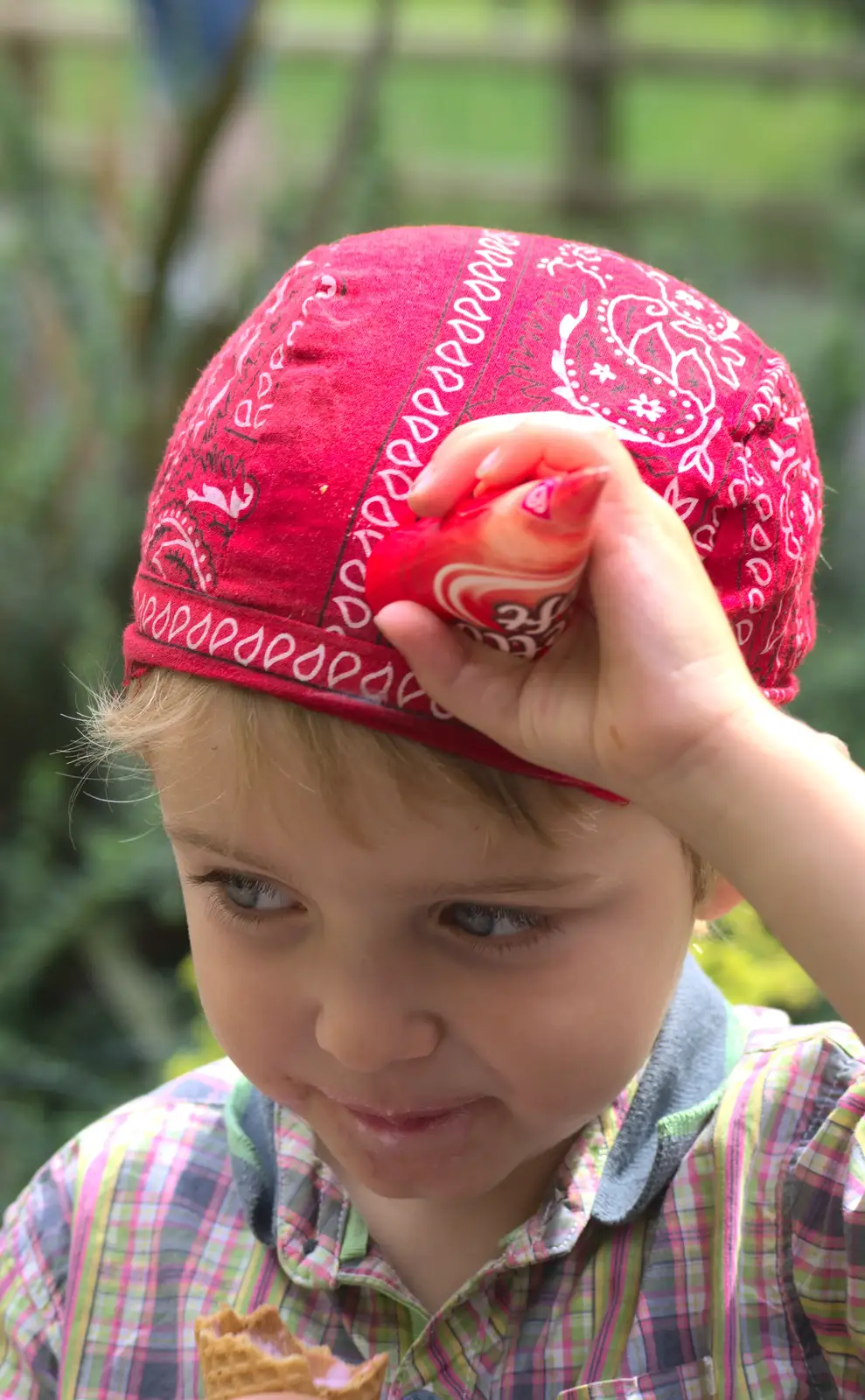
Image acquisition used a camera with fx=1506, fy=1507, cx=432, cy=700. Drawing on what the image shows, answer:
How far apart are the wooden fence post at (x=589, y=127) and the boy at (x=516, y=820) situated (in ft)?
18.3

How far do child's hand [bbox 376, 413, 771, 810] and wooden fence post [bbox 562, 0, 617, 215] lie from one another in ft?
19.1

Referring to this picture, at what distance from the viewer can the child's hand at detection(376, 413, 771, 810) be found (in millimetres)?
852

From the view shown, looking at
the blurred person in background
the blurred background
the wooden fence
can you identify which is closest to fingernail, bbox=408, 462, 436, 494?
the blurred background

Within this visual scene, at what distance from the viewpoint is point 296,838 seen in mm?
993

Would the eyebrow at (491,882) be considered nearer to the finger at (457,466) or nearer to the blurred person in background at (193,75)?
the finger at (457,466)

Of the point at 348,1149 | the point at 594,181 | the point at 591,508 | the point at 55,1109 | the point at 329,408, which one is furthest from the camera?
the point at 594,181

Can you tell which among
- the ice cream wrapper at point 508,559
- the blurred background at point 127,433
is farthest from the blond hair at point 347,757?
the blurred background at point 127,433

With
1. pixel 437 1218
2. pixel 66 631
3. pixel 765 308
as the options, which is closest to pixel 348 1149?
pixel 437 1218

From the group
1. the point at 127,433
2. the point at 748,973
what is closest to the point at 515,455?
the point at 748,973

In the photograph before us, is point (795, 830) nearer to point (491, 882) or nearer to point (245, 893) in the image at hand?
point (491, 882)

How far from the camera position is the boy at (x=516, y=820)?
0.88m

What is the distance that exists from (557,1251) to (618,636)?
55 centimetres

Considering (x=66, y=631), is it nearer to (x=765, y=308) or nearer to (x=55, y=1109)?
(x=55, y=1109)

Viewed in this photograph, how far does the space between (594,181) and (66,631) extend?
4.00m
